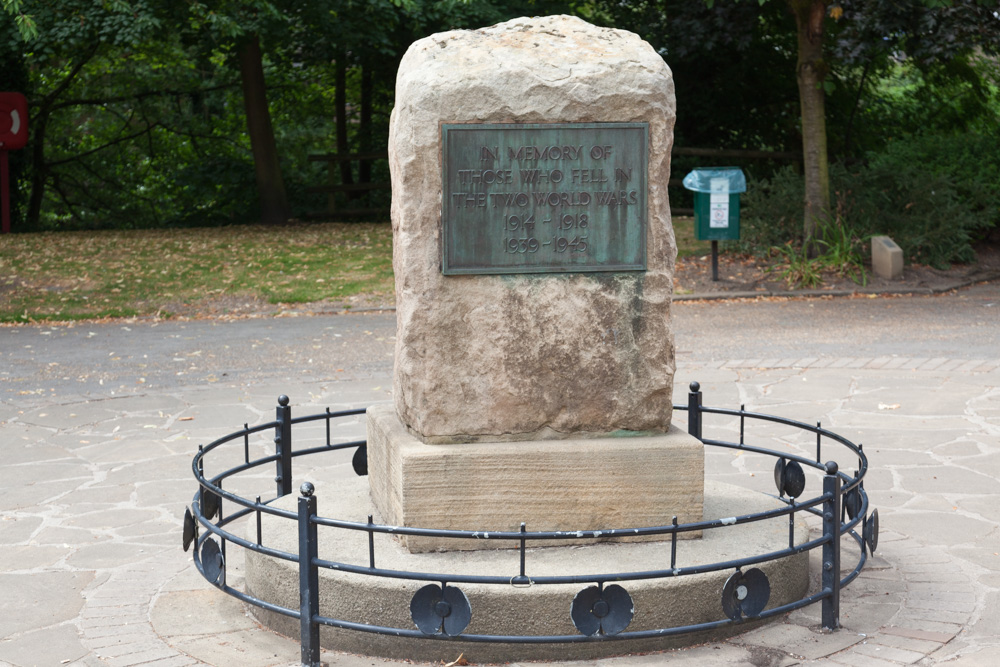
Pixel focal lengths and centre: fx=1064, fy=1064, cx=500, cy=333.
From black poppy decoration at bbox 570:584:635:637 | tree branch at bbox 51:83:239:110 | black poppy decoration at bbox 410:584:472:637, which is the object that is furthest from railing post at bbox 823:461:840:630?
tree branch at bbox 51:83:239:110

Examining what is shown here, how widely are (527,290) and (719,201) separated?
963 centimetres

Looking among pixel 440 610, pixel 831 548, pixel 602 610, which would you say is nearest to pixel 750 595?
pixel 831 548

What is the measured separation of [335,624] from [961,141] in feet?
49.9

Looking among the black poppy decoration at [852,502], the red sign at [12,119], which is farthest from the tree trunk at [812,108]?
the red sign at [12,119]

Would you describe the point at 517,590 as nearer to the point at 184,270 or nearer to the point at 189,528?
the point at 189,528

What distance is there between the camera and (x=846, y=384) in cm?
861

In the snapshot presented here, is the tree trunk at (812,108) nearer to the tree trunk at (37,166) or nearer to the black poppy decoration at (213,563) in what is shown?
the black poppy decoration at (213,563)

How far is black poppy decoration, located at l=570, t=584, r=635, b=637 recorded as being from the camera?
3764 millimetres

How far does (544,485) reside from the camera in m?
4.54

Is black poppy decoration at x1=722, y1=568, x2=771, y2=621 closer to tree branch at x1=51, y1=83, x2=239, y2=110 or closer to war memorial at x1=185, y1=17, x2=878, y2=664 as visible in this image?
war memorial at x1=185, y1=17, x2=878, y2=664

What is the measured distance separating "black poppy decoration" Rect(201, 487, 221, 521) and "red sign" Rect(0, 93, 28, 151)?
636 inches

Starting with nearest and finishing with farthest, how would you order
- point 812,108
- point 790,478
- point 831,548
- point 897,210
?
point 831,548 → point 790,478 → point 812,108 → point 897,210

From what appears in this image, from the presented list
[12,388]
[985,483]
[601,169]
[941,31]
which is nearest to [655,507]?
[601,169]

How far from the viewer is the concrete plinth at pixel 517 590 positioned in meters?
4.08
